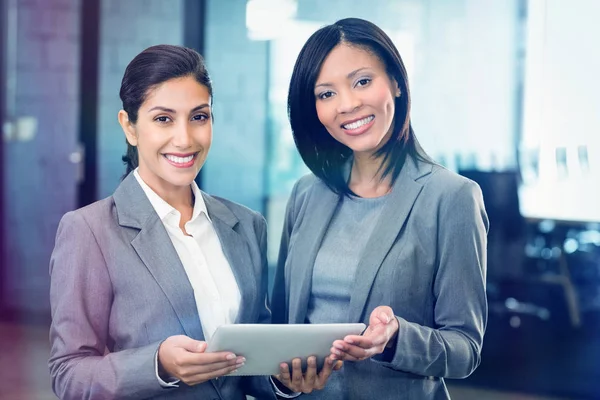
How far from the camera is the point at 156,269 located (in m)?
1.53

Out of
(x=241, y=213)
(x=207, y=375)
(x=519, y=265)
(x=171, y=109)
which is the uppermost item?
(x=171, y=109)

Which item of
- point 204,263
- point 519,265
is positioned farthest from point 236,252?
point 519,265

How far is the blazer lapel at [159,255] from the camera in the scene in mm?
1529

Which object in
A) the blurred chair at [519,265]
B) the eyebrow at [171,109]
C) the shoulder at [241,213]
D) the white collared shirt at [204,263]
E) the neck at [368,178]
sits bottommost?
the blurred chair at [519,265]

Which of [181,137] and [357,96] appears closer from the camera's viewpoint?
[181,137]

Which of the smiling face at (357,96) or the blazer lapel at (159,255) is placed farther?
the smiling face at (357,96)

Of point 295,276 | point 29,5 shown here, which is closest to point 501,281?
point 295,276

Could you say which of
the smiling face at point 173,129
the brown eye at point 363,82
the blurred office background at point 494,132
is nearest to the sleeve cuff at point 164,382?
the smiling face at point 173,129

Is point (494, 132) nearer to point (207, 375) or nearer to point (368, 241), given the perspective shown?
point (368, 241)

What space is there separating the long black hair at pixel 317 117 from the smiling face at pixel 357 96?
0.06 feet

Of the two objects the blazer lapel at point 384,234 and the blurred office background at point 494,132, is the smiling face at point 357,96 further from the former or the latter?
the blurred office background at point 494,132

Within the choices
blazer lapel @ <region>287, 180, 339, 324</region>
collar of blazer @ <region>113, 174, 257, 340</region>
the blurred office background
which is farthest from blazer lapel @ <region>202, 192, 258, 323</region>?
the blurred office background

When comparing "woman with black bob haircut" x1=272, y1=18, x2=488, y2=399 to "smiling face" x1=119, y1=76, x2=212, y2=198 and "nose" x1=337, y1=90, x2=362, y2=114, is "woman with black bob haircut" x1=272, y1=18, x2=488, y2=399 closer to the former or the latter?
"nose" x1=337, y1=90, x2=362, y2=114

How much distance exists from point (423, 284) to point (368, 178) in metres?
0.28
